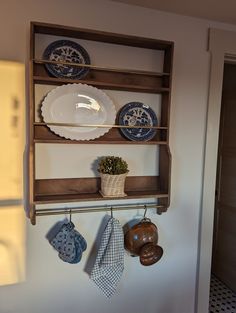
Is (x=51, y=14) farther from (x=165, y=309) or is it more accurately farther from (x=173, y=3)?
(x=165, y=309)

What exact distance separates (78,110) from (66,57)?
0.85ft

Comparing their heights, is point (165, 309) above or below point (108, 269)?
below

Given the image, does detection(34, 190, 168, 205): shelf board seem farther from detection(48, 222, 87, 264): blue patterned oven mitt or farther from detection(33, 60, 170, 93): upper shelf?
detection(33, 60, 170, 93): upper shelf

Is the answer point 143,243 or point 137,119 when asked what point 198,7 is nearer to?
point 137,119

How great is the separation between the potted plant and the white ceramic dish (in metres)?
0.15

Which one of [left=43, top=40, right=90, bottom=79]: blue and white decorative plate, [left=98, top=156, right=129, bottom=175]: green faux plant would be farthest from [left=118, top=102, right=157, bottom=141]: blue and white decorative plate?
[left=43, top=40, right=90, bottom=79]: blue and white decorative plate

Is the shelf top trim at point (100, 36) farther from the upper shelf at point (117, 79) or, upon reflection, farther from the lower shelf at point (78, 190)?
the lower shelf at point (78, 190)

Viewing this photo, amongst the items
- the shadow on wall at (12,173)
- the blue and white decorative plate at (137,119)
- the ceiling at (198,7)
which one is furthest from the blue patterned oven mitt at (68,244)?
the ceiling at (198,7)

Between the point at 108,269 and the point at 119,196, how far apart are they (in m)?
0.40

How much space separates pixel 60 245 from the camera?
4.24ft

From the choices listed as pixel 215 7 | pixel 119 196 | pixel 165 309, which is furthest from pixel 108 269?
pixel 215 7

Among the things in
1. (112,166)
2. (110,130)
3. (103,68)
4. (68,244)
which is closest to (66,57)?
(103,68)

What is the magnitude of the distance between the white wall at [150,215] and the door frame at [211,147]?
0.03 m

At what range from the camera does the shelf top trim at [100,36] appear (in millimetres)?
1189
